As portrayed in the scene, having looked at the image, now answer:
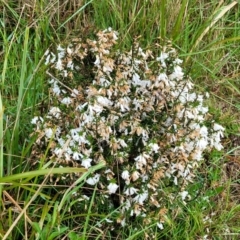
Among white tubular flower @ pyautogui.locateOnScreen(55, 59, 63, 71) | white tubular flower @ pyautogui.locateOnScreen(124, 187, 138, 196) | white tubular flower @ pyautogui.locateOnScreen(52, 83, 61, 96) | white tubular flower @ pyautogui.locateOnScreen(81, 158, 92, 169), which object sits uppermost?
white tubular flower @ pyautogui.locateOnScreen(55, 59, 63, 71)

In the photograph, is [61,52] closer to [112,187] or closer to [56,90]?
[56,90]

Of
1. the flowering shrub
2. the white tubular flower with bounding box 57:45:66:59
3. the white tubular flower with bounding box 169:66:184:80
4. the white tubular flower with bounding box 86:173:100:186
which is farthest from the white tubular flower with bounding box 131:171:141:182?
the white tubular flower with bounding box 57:45:66:59

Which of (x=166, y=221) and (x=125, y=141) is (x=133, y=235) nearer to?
(x=166, y=221)

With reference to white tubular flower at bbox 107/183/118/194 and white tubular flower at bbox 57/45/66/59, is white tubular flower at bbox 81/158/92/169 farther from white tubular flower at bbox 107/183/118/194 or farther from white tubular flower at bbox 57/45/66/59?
white tubular flower at bbox 57/45/66/59

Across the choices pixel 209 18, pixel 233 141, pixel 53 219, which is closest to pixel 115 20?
pixel 209 18

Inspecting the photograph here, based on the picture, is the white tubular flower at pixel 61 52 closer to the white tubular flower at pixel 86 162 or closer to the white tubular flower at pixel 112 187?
the white tubular flower at pixel 86 162

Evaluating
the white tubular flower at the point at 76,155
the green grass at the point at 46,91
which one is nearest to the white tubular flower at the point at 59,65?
the green grass at the point at 46,91

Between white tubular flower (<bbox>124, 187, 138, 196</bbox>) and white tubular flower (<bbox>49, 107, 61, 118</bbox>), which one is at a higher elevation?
white tubular flower (<bbox>49, 107, 61, 118</bbox>)
